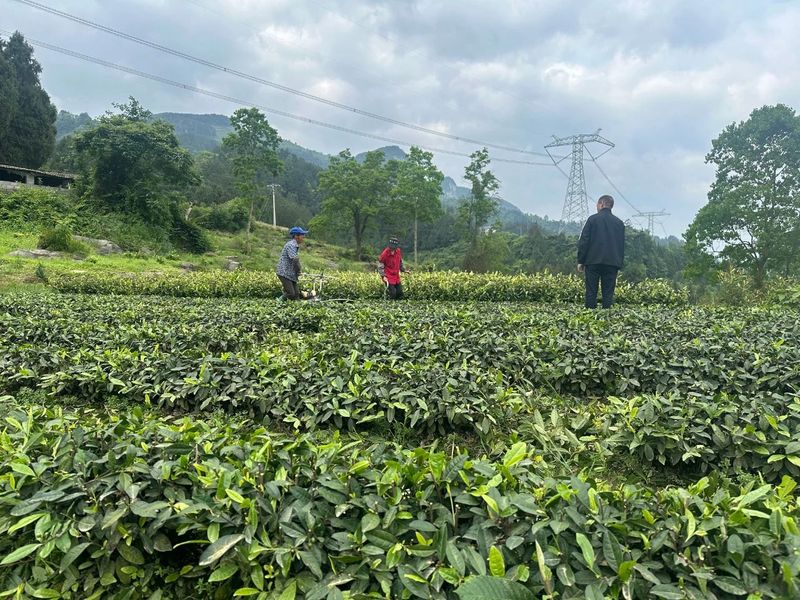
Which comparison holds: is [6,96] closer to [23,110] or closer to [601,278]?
[23,110]

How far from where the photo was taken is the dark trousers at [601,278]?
23.8 ft

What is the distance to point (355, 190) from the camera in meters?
36.6

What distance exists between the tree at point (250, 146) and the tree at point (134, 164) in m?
3.20

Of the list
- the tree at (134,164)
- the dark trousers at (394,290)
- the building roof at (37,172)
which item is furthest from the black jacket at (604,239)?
the building roof at (37,172)

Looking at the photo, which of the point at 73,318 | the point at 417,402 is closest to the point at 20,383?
the point at 73,318

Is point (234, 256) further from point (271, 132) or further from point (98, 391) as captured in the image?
point (98, 391)

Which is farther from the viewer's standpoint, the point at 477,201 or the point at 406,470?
the point at 477,201

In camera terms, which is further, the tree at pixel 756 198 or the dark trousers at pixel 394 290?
the tree at pixel 756 198

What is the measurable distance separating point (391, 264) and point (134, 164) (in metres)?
26.0

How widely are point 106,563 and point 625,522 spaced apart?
176 centimetres

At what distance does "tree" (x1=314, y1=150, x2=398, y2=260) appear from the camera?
36656mm

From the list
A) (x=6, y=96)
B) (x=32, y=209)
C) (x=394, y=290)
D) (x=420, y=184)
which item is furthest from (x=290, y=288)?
(x=6, y=96)

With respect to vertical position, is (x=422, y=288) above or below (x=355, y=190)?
below

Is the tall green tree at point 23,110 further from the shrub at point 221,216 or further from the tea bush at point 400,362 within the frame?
the tea bush at point 400,362
